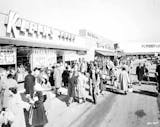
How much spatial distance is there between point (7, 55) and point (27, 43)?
1.80m

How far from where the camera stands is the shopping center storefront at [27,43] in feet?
38.6

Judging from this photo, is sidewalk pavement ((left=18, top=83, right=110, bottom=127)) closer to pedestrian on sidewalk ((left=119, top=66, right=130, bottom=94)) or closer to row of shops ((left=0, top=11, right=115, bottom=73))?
pedestrian on sidewalk ((left=119, top=66, right=130, bottom=94))

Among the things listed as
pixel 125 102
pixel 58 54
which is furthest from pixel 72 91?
pixel 58 54

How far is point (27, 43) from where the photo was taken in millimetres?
13219

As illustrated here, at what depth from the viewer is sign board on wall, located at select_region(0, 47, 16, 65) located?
11.5 metres

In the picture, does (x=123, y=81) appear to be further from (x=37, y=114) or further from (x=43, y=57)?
(x=43, y=57)

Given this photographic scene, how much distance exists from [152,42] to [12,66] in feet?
217

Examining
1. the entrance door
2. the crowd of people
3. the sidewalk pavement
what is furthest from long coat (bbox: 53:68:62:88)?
the entrance door

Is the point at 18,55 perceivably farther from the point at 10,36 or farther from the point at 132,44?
the point at 132,44

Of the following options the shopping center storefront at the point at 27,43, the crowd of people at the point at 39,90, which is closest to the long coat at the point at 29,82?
the crowd of people at the point at 39,90

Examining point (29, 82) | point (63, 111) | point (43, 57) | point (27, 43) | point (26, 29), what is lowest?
point (63, 111)

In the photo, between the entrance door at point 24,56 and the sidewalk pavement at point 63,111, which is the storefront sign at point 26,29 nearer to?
the entrance door at point 24,56

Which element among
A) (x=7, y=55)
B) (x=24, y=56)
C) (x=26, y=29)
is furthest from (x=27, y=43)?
(x=7, y=55)

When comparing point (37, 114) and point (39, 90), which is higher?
point (39, 90)
